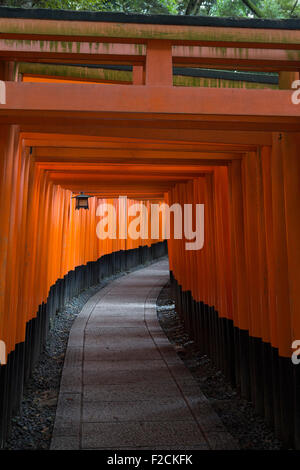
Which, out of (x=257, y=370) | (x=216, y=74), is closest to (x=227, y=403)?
(x=257, y=370)

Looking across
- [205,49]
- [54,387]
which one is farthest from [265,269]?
[54,387]

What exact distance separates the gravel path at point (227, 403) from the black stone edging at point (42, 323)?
2.18 m

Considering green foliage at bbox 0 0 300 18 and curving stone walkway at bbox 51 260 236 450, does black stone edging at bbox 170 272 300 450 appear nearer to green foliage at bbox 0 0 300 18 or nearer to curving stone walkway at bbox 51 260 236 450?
curving stone walkway at bbox 51 260 236 450

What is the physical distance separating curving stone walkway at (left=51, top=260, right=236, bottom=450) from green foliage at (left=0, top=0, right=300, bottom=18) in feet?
21.2

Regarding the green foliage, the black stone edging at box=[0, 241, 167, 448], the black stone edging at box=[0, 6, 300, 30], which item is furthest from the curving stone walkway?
the green foliage

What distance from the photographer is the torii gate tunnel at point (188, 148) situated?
237cm

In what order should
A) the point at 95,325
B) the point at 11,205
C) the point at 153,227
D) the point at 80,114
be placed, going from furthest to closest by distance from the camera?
the point at 153,227 < the point at 95,325 < the point at 11,205 < the point at 80,114

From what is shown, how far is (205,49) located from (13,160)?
185 centimetres

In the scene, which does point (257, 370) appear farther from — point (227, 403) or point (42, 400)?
point (42, 400)

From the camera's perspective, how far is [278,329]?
11.2 feet

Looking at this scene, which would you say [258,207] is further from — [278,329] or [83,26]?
[83,26]

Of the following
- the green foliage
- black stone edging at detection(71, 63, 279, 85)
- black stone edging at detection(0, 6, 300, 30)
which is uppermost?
the green foliage

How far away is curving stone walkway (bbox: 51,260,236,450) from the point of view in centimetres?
345

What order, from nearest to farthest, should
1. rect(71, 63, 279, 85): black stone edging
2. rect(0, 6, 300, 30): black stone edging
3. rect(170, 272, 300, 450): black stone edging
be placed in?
rect(0, 6, 300, 30): black stone edging < rect(170, 272, 300, 450): black stone edging < rect(71, 63, 279, 85): black stone edging
